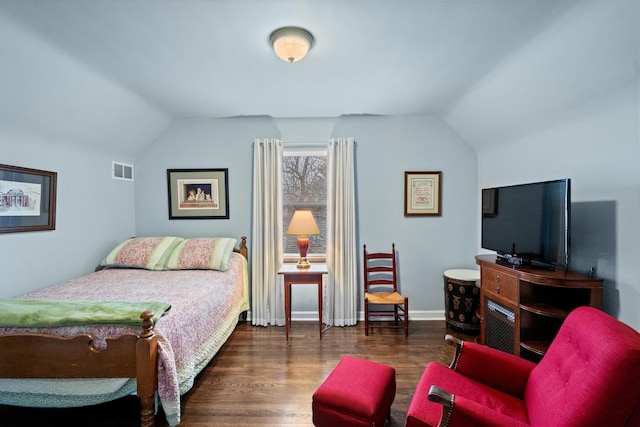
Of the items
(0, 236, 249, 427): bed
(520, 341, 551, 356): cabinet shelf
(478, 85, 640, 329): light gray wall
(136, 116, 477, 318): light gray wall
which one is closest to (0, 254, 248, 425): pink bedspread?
(0, 236, 249, 427): bed

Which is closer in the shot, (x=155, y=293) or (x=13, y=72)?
(x=13, y=72)

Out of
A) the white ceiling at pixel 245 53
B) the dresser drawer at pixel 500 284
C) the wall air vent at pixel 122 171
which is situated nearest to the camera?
the white ceiling at pixel 245 53

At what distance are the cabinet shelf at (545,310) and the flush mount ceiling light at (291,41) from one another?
2.44 m

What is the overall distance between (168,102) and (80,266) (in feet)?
6.40

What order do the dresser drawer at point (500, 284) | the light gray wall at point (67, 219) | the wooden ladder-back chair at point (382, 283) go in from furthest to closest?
the wooden ladder-back chair at point (382, 283) < the light gray wall at point (67, 219) < the dresser drawer at point (500, 284)

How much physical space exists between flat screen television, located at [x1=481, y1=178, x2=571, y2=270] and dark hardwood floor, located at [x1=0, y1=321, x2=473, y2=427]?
116 centimetres

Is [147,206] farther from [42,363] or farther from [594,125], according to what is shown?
[594,125]

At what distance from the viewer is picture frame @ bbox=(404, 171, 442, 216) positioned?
11.4ft

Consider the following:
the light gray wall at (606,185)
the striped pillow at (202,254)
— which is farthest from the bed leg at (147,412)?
the light gray wall at (606,185)

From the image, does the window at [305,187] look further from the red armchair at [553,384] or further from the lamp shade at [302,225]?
the red armchair at [553,384]

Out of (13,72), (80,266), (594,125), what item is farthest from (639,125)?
(80,266)

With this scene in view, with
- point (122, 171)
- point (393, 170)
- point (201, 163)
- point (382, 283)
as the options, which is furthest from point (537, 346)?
point (122, 171)

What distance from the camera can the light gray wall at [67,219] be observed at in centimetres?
227

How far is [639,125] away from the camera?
1675 millimetres
